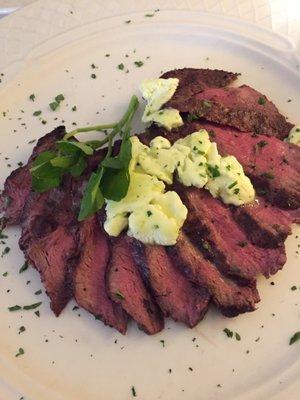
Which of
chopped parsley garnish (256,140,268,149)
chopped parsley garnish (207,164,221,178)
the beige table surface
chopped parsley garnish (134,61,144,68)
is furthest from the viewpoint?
chopped parsley garnish (134,61,144,68)

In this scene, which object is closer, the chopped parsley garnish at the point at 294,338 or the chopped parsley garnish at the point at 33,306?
the chopped parsley garnish at the point at 294,338

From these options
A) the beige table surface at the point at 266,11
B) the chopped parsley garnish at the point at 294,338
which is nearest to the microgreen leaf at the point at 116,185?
the chopped parsley garnish at the point at 294,338

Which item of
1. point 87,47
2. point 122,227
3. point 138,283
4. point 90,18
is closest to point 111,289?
point 138,283

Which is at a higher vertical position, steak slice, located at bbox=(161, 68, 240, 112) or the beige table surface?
the beige table surface

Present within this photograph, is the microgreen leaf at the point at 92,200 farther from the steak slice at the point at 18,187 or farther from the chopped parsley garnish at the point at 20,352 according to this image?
the chopped parsley garnish at the point at 20,352

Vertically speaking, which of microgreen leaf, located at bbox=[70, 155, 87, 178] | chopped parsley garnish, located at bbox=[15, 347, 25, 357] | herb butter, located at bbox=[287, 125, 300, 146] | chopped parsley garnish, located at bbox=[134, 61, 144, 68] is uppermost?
herb butter, located at bbox=[287, 125, 300, 146]

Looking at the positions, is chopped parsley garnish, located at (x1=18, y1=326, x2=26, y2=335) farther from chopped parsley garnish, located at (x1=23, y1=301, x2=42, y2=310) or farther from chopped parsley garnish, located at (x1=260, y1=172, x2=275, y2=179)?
chopped parsley garnish, located at (x1=260, y1=172, x2=275, y2=179)

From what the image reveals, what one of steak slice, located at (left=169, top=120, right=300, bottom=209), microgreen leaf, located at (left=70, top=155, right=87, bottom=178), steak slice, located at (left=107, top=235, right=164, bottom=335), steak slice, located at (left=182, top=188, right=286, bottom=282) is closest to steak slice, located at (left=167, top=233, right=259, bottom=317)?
steak slice, located at (left=182, top=188, right=286, bottom=282)

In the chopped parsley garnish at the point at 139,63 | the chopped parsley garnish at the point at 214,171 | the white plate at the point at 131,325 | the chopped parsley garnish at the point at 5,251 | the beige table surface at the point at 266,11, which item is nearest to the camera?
the white plate at the point at 131,325
